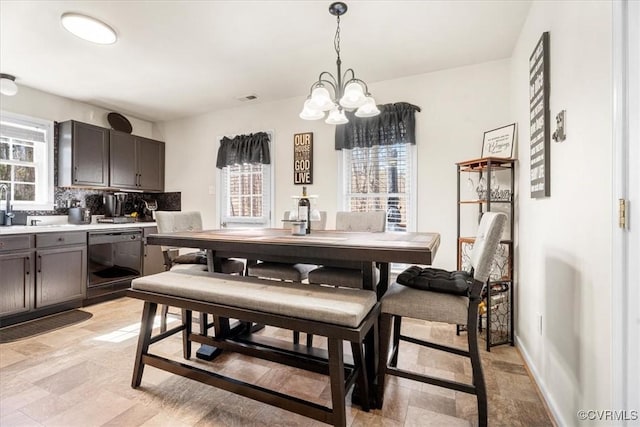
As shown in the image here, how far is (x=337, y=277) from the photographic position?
7.04ft

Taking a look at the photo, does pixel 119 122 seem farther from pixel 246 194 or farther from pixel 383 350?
pixel 383 350

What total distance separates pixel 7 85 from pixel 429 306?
4.59 metres

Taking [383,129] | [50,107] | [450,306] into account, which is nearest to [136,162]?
[50,107]

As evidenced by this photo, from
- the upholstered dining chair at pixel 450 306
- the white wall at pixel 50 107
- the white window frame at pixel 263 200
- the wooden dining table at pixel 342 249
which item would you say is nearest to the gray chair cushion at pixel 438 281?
the upholstered dining chair at pixel 450 306

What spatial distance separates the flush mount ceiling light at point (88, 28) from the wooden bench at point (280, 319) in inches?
80.8

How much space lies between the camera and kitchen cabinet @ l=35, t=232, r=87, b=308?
307cm

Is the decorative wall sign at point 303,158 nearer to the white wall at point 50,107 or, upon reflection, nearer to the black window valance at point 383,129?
the black window valance at point 383,129

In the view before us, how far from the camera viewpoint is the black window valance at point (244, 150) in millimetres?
4109

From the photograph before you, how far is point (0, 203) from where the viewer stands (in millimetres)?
3326

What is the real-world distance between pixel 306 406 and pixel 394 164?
2.71 metres

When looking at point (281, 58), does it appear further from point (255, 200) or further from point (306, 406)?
point (306, 406)

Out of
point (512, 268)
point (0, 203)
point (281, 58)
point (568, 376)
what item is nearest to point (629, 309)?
point (568, 376)

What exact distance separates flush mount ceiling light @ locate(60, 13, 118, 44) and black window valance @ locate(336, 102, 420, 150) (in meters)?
2.32

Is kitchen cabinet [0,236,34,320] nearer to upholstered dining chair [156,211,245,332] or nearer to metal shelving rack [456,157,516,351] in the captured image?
upholstered dining chair [156,211,245,332]
